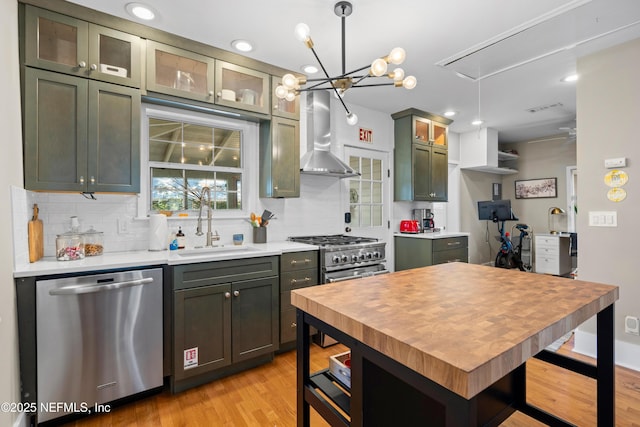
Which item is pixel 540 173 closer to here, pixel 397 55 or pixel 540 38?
pixel 540 38

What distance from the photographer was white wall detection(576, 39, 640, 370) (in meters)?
2.47

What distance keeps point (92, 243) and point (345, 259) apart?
2.11 meters

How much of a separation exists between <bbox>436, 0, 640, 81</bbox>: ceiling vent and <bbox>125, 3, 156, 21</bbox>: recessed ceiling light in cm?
246

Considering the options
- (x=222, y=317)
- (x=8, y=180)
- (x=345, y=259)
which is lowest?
(x=222, y=317)

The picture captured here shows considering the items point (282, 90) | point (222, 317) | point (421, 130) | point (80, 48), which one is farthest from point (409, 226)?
point (80, 48)

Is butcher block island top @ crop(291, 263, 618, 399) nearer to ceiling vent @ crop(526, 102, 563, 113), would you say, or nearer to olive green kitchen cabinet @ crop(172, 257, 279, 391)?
olive green kitchen cabinet @ crop(172, 257, 279, 391)

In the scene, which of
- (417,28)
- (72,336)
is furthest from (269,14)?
(72,336)

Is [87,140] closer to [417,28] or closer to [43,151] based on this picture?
[43,151]

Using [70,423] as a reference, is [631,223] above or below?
above

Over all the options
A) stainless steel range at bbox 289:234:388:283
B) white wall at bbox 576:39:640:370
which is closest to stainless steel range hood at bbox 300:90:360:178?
stainless steel range at bbox 289:234:388:283

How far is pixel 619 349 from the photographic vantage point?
2523 mm

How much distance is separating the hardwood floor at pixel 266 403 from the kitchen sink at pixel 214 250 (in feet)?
3.26

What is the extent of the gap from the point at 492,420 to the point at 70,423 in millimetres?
2394

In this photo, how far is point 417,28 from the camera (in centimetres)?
234
